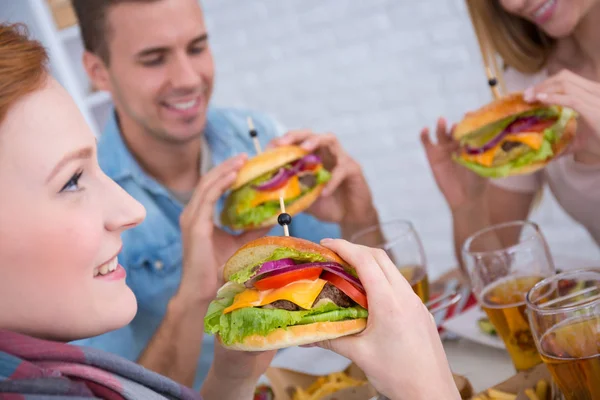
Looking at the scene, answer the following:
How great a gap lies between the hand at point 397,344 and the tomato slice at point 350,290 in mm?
A: 68

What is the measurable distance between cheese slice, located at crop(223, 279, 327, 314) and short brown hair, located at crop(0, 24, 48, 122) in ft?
1.52

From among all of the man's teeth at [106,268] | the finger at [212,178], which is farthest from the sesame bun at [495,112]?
the man's teeth at [106,268]

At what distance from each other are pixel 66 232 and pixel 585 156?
1.63m

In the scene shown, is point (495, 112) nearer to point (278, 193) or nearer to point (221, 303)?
point (278, 193)

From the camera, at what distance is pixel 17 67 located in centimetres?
92

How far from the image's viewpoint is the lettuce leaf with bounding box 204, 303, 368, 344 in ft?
3.16

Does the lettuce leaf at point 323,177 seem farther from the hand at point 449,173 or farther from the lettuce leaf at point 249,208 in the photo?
the hand at point 449,173

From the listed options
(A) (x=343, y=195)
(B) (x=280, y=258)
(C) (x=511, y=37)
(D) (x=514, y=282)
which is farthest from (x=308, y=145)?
(B) (x=280, y=258)

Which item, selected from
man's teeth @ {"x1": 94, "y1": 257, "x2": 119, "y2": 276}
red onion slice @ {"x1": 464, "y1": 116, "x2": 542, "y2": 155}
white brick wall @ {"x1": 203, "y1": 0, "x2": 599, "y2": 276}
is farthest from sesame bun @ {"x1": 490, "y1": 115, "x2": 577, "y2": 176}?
white brick wall @ {"x1": 203, "y1": 0, "x2": 599, "y2": 276}

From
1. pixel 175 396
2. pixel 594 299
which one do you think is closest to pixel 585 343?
pixel 594 299

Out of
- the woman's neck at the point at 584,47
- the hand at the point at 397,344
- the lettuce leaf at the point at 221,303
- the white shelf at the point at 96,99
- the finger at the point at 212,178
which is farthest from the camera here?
the white shelf at the point at 96,99

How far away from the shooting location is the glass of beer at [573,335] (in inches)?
36.7

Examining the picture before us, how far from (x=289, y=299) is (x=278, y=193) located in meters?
0.96

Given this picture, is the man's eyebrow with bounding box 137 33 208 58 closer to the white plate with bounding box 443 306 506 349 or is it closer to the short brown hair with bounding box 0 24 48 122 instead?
the short brown hair with bounding box 0 24 48 122
